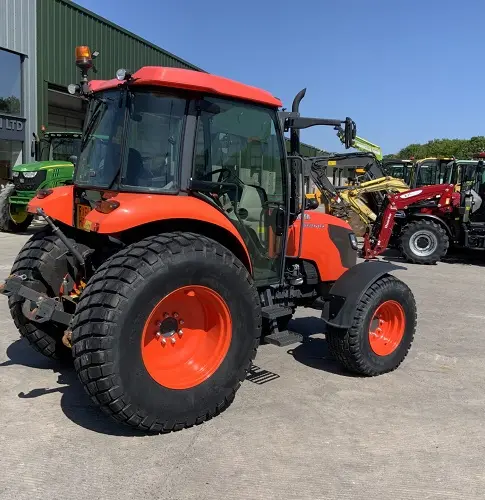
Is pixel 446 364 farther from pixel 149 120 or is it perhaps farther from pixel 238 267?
pixel 149 120

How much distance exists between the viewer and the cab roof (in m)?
3.29

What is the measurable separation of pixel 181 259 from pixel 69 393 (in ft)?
4.85

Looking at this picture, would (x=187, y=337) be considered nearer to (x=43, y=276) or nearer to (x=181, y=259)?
(x=181, y=259)

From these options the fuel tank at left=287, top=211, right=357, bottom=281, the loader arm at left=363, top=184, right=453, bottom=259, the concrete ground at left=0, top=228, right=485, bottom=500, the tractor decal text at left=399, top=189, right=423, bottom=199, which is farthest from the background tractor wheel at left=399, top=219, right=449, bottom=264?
the fuel tank at left=287, top=211, right=357, bottom=281

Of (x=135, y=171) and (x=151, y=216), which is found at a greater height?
(x=135, y=171)

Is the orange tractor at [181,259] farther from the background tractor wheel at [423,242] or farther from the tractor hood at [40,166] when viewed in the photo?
the tractor hood at [40,166]

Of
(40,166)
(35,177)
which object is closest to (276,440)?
(35,177)

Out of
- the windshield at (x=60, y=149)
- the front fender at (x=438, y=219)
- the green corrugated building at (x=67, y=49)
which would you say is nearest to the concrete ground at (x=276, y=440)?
the front fender at (x=438, y=219)

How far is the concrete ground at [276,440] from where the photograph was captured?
2.71 metres

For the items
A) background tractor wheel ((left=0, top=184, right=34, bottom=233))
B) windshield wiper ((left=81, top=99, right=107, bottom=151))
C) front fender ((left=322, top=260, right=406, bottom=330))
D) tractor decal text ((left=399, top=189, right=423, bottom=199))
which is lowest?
background tractor wheel ((left=0, top=184, right=34, bottom=233))

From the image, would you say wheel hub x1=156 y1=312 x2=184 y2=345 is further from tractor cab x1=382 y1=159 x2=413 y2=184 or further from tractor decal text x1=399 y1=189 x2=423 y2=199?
tractor cab x1=382 y1=159 x2=413 y2=184

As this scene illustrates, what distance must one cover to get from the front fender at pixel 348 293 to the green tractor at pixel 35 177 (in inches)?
373

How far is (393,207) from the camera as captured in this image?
10641mm

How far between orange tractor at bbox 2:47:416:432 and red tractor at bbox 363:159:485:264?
6428mm
